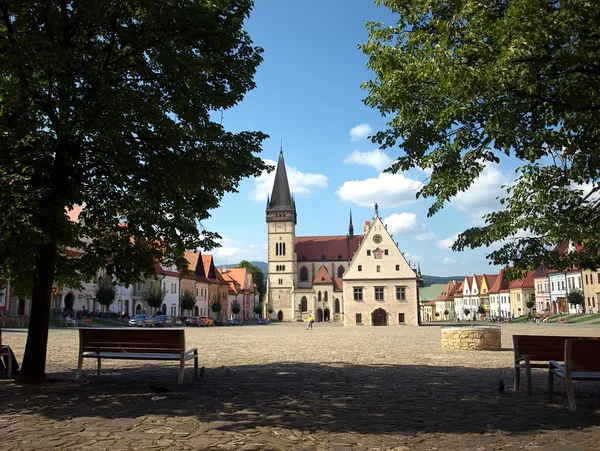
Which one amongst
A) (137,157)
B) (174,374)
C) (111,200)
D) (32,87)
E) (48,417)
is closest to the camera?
(48,417)

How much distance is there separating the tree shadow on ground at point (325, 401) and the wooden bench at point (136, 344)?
1.74 ft

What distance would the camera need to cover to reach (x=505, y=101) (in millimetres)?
8164

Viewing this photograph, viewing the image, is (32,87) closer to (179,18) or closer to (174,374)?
(179,18)

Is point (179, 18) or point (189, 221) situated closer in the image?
point (179, 18)

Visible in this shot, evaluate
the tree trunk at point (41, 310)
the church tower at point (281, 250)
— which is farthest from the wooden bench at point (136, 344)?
the church tower at point (281, 250)

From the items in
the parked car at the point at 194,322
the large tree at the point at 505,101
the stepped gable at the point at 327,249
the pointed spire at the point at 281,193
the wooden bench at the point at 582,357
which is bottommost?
the parked car at the point at 194,322

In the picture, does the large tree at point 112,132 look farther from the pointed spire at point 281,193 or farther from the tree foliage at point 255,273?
the tree foliage at point 255,273

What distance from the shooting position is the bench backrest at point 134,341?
1006cm

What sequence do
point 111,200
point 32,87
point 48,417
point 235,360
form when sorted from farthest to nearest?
point 235,360, point 111,200, point 32,87, point 48,417

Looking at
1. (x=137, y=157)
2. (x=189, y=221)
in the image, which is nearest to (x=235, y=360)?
(x=189, y=221)

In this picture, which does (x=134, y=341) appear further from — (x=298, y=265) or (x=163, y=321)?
(x=298, y=265)

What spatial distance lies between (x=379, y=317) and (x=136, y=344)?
205 feet

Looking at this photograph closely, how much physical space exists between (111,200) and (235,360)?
6550 millimetres

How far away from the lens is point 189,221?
11.5 meters
